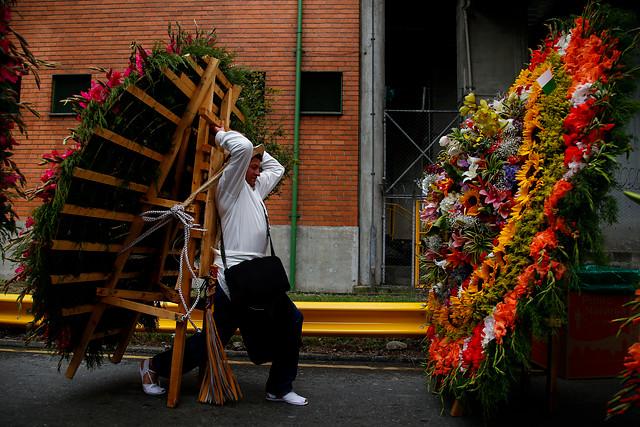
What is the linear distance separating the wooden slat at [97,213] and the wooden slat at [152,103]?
835 mm

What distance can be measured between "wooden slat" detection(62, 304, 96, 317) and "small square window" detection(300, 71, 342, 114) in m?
7.63

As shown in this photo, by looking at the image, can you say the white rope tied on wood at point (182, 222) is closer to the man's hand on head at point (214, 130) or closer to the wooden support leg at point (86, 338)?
the wooden support leg at point (86, 338)

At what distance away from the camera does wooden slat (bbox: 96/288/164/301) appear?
4.23 m

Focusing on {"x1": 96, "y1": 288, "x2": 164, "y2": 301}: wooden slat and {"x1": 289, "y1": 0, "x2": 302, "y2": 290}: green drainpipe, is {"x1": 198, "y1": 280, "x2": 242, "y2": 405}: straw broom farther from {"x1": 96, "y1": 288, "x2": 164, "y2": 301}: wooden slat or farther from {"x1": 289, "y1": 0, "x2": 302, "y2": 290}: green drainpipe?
{"x1": 289, "y1": 0, "x2": 302, "y2": 290}: green drainpipe

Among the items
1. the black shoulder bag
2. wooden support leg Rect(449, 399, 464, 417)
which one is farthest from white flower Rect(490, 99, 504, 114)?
wooden support leg Rect(449, 399, 464, 417)

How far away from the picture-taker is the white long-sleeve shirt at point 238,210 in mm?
4129

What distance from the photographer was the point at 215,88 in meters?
4.50

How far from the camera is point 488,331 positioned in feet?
11.6

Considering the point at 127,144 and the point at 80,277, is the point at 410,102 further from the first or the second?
the point at 80,277

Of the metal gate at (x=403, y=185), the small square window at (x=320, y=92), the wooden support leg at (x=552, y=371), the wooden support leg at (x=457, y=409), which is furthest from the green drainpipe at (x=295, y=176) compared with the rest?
the wooden support leg at (x=552, y=371)

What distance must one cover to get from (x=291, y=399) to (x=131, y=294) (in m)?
1.55

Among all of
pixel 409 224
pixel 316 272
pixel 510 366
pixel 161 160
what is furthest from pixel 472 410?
pixel 409 224

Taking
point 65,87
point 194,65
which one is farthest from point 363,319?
point 65,87

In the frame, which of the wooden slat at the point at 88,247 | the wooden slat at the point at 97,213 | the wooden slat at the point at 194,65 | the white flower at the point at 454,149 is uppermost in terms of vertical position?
the wooden slat at the point at 194,65
